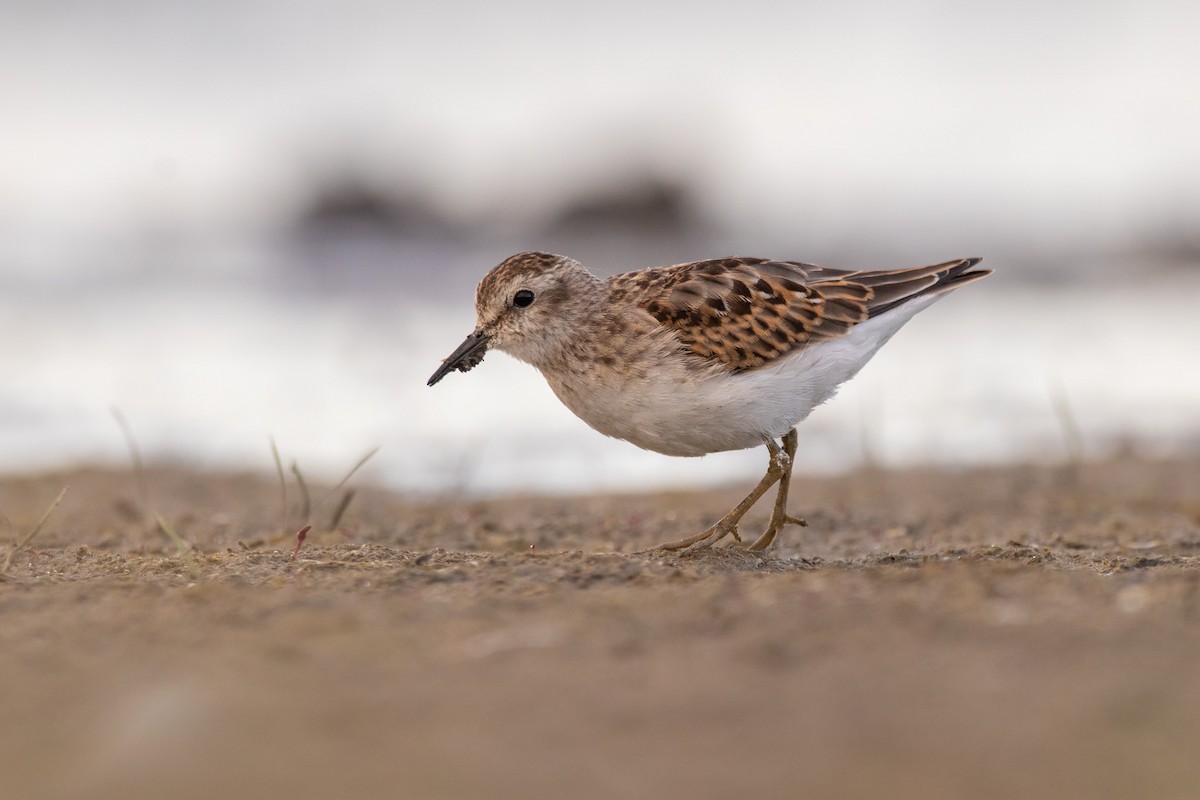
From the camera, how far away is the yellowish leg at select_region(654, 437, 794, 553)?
19.5 feet

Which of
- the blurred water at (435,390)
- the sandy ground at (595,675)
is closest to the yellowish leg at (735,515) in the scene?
the sandy ground at (595,675)

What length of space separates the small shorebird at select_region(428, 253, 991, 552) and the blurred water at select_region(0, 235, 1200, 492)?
84.9 inches

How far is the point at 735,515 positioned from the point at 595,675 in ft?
8.79

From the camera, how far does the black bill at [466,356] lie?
6508mm

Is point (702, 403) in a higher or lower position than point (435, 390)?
lower

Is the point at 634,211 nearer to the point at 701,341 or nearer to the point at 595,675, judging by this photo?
the point at 701,341

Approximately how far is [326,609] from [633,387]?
2.17m

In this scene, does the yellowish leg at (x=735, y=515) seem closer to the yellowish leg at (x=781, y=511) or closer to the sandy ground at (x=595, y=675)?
the yellowish leg at (x=781, y=511)

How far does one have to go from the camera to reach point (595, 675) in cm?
343

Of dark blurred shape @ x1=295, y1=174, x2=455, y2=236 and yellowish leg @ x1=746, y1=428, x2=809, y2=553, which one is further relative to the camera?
dark blurred shape @ x1=295, y1=174, x2=455, y2=236

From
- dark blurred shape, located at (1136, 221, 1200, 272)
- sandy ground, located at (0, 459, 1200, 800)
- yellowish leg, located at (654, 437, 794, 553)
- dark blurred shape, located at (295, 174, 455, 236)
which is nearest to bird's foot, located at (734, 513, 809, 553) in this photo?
yellowish leg, located at (654, 437, 794, 553)

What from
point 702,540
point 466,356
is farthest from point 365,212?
point 702,540

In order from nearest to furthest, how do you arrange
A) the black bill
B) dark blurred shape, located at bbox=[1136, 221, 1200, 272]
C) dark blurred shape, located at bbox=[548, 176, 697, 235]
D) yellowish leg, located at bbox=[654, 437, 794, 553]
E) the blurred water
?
1. yellowish leg, located at bbox=[654, 437, 794, 553]
2. the black bill
3. the blurred water
4. dark blurred shape, located at bbox=[1136, 221, 1200, 272]
5. dark blurred shape, located at bbox=[548, 176, 697, 235]

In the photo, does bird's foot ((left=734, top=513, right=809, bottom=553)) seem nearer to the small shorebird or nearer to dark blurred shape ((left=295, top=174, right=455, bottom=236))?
the small shorebird
